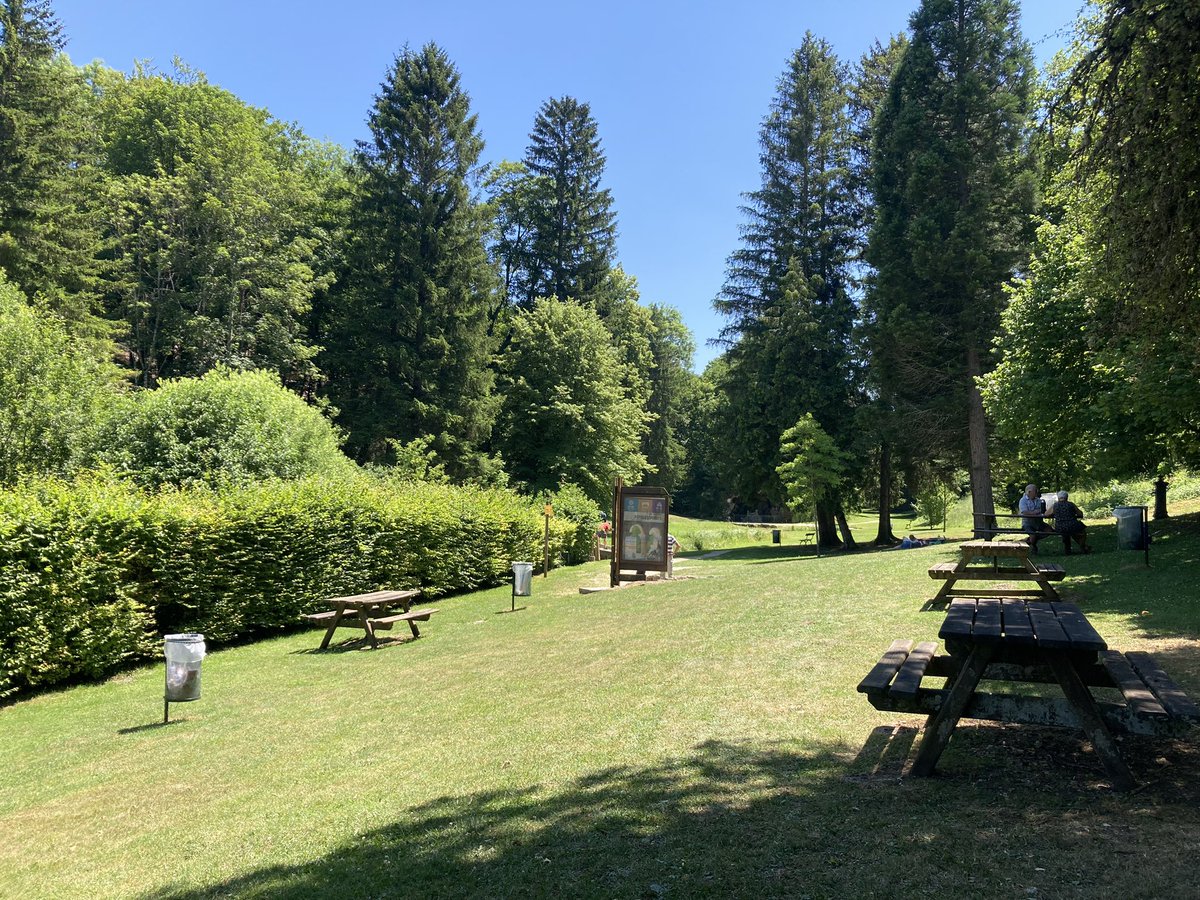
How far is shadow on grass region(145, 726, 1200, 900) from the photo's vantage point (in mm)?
3250

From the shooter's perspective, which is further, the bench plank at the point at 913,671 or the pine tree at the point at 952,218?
the pine tree at the point at 952,218

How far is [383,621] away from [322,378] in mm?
30604

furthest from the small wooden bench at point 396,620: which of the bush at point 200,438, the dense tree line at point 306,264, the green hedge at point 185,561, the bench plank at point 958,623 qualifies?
the dense tree line at point 306,264

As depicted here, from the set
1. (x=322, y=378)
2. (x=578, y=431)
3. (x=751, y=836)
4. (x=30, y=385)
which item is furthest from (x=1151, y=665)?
(x=322, y=378)

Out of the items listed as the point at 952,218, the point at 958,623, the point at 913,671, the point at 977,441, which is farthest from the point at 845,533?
the point at 958,623

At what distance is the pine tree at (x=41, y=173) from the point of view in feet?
91.6

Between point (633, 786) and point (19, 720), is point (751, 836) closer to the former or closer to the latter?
point (633, 786)

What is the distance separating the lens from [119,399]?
75.5 feet

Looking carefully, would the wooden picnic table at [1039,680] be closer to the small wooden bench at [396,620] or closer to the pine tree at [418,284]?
the small wooden bench at [396,620]

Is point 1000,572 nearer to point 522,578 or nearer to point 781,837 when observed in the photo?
point 781,837

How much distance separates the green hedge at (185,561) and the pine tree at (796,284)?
20.2 meters

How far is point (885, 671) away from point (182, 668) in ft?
27.0

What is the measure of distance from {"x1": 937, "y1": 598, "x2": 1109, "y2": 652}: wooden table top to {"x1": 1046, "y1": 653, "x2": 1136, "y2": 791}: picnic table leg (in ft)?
0.83

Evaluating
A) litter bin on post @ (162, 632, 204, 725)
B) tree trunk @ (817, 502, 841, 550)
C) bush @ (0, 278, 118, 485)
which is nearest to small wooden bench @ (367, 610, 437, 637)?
litter bin on post @ (162, 632, 204, 725)
